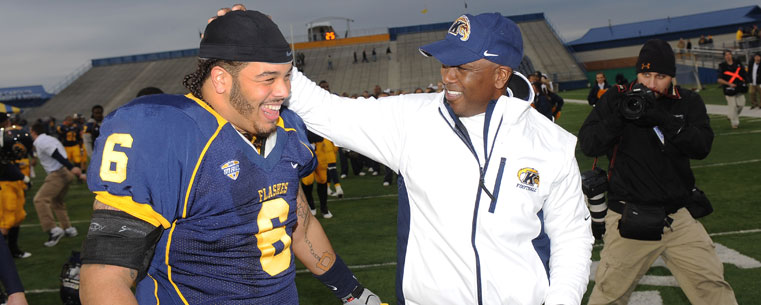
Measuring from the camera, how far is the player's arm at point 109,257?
188 cm

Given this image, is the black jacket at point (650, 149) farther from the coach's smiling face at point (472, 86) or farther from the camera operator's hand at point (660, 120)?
the coach's smiling face at point (472, 86)

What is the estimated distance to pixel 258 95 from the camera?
2324 mm

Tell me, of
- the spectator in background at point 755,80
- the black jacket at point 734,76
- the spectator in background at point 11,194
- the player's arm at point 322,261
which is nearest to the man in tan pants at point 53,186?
the spectator in background at point 11,194

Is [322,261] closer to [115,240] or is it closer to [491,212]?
[491,212]

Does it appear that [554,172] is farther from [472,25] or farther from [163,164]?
[163,164]

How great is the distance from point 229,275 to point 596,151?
3016 mm

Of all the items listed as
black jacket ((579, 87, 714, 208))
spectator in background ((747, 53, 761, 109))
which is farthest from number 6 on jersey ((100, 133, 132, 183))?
spectator in background ((747, 53, 761, 109))

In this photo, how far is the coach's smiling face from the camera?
8.70 feet

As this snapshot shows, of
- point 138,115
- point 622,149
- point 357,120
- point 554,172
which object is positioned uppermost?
point 138,115

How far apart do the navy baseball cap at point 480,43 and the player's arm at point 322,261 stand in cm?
98

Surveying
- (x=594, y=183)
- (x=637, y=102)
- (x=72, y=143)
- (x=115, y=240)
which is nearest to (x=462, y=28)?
(x=115, y=240)

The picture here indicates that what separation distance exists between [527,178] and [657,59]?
2.32m

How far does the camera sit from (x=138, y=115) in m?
2.03

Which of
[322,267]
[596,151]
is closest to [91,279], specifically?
[322,267]
